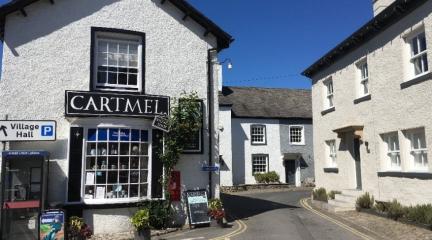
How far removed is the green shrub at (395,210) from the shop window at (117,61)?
9.12 meters

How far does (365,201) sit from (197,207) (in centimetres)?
658

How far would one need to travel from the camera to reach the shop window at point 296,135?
35.2 metres

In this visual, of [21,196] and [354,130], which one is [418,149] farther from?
[21,196]

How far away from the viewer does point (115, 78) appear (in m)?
14.1

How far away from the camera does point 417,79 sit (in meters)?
13.1

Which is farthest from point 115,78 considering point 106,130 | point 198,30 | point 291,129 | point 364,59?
point 291,129

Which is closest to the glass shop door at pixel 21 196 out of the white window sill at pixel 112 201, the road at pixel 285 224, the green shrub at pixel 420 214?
the white window sill at pixel 112 201

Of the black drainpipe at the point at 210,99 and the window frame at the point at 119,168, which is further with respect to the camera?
the black drainpipe at the point at 210,99

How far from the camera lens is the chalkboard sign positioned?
13.7 metres

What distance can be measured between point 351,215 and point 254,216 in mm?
3532

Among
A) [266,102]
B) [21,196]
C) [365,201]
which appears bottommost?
[365,201]

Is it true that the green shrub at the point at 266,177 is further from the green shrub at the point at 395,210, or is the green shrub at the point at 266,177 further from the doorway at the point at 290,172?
the green shrub at the point at 395,210

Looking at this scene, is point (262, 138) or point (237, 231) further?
point (262, 138)

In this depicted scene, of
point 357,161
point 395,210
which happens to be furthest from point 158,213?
point 357,161
